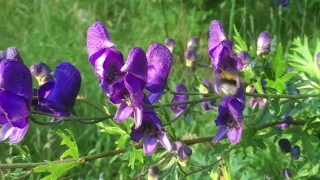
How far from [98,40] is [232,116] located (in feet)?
1.29

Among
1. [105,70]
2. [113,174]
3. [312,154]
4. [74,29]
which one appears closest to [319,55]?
[312,154]

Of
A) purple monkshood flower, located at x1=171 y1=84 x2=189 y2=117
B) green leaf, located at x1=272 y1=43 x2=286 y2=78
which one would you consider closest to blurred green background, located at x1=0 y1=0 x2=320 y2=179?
purple monkshood flower, located at x1=171 y1=84 x2=189 y2=117

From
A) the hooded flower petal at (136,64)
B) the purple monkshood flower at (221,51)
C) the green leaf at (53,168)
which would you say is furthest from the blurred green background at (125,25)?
the hooded flower petal at (136,64)

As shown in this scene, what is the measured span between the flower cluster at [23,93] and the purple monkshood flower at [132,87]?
11 cm

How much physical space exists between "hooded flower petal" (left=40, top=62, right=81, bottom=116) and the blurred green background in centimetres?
142

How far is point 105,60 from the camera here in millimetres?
1202

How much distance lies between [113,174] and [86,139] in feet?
0.83

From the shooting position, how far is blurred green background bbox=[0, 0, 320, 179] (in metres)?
2.93

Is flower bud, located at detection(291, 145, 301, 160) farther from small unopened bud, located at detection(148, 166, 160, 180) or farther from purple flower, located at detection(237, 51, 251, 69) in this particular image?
small unopened bud, located at detection(148, 166, 160, 180)

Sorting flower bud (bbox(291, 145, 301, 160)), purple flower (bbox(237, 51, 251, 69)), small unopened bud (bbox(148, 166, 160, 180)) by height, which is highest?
purple flower (bbox(237, 51, 251, 69))

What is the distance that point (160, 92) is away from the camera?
1.28 m

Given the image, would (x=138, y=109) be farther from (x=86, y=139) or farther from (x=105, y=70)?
(x=86, y=139)

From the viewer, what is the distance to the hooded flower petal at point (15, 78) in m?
1.17

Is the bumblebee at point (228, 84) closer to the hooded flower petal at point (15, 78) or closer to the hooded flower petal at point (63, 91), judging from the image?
the hooded flower petal at point (63, 91)
